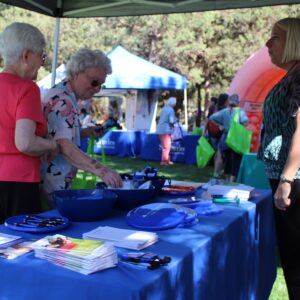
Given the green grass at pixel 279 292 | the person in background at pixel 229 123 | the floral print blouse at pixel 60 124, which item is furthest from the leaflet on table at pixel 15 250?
the person in background at pixel 229 123

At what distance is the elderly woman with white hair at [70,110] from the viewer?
2.26 m

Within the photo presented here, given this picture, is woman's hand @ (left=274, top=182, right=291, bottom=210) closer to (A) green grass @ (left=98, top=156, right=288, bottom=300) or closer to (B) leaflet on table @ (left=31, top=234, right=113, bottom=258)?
(B) leaflet on table @ (left=31, top=234, right=113, bottom=258)

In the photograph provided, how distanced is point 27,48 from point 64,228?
88 centimetres

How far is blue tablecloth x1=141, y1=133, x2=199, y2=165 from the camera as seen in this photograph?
10531 mm

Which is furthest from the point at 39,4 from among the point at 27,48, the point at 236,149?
the point at 236,149

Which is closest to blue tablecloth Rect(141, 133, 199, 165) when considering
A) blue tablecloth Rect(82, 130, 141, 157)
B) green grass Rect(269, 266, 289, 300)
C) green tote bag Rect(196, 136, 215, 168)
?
blue tablecloth Rect(82, 130, 141, 157)

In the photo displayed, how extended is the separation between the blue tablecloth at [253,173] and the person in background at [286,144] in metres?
2.70

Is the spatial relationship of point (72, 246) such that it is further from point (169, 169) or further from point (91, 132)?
point (169, 169)

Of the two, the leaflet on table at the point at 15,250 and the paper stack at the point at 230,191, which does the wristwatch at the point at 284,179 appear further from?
the leaflet on table at the point at 15,250

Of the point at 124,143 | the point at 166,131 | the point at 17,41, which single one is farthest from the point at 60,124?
the point at 124,143

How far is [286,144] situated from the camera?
2227 millimetres

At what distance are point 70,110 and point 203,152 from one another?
23.9 ft

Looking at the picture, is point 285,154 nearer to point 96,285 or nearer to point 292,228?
point 292,228

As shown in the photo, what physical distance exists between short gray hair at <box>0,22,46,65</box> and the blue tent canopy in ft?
29.5
